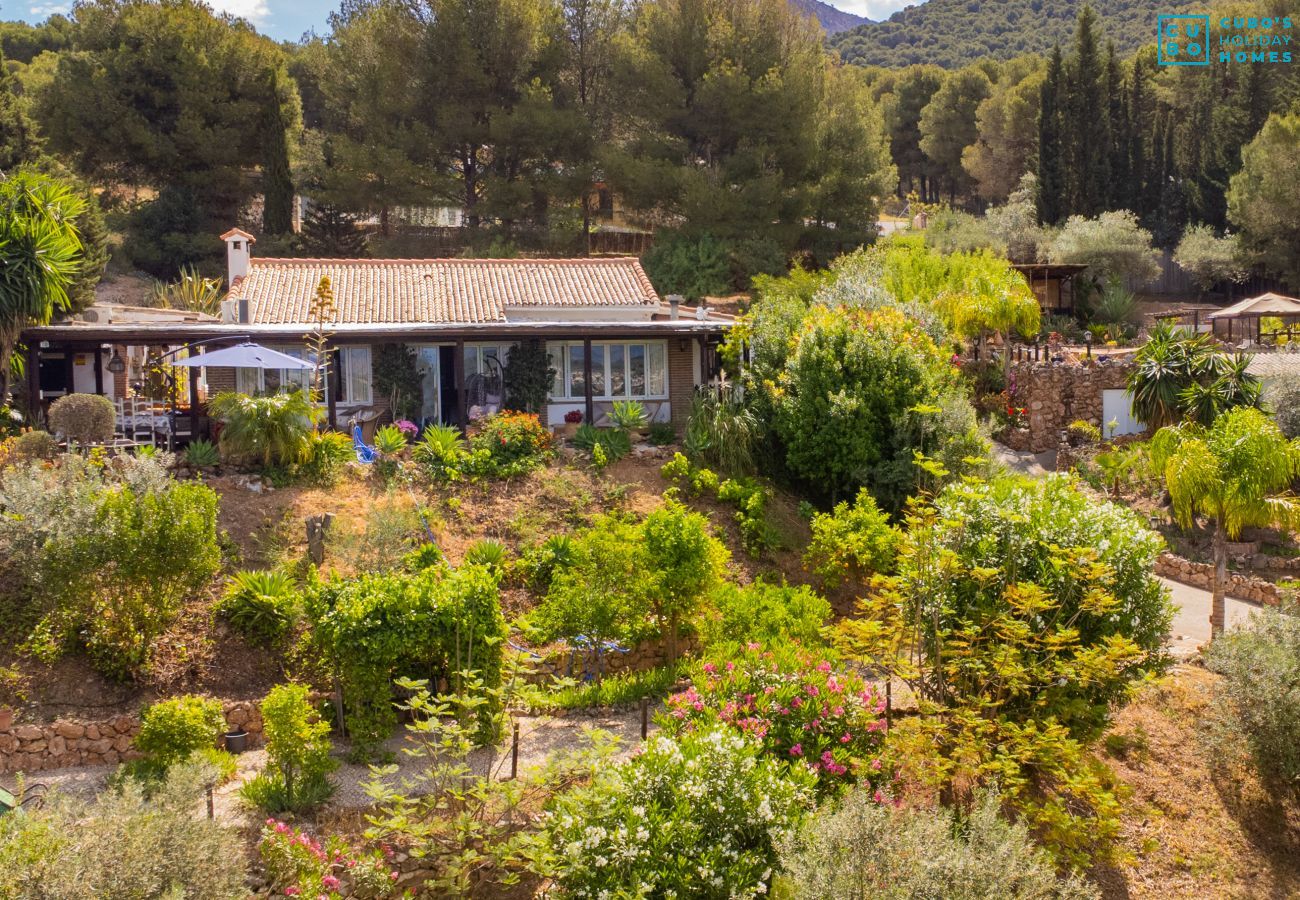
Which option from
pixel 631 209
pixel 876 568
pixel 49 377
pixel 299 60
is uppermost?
pixel 299 60

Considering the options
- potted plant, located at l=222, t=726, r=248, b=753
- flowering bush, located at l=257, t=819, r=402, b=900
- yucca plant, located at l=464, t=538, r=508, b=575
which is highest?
yucca plant, located at l=464, t=538, r=508, b=575

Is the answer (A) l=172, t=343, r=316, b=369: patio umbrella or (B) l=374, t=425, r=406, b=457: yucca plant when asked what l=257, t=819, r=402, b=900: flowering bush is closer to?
(B) l=374, t=425, r=406, b=457: yucca plant

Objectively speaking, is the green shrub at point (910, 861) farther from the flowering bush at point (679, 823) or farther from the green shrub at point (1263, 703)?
the green shrub at point (1263, 703)

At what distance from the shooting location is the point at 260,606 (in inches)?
608

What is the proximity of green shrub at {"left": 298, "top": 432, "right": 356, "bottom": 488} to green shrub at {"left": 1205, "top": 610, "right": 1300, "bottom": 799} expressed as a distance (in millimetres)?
13661

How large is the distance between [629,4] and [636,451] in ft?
98.8

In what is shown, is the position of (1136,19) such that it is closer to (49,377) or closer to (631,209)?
(631,209)

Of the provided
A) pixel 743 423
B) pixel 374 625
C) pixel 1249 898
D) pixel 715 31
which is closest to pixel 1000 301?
pixel 743 423

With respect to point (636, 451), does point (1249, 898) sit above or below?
below

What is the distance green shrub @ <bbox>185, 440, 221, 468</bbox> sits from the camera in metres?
19.4

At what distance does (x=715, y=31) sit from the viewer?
41.0 meters

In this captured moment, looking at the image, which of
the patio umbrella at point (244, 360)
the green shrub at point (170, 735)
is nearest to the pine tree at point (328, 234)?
the patio umbrella at point (244, 360)

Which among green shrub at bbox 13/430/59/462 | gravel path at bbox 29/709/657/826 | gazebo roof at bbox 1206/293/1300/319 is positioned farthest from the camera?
gazebo roof at bbox 1206/293/1300/319

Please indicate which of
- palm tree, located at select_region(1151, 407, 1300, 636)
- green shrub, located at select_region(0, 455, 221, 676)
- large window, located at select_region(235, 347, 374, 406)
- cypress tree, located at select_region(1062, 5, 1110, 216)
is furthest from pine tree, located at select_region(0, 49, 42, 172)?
cypress tree, located at select_region(1062, 5, 1110, 216)
